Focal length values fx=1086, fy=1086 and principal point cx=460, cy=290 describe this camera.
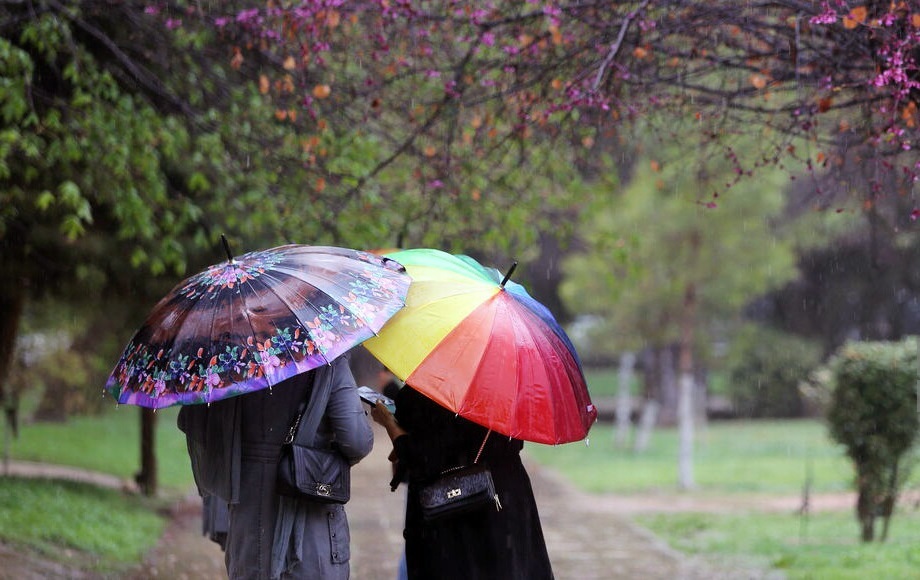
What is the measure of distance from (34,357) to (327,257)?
18.3m

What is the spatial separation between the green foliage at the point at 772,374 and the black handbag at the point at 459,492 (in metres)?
29.4

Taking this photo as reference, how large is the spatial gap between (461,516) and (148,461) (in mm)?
10629

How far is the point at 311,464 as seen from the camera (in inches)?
172

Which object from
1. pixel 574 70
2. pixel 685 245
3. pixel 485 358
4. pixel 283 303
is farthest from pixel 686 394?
pixel 283 303

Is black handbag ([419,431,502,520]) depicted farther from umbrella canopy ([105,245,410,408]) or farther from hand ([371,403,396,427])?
umbrella canopy ([105,245,410,408])

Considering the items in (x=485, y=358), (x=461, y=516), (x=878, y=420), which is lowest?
(x=878, y=420)

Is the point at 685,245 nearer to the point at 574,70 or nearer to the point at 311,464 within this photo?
the point at 574,70

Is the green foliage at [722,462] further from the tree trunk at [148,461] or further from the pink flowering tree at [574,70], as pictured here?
the pink flowering tree at [574,70]

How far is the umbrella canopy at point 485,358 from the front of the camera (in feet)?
14.3

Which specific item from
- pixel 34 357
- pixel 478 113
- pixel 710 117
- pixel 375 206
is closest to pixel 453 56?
pixel 478 113

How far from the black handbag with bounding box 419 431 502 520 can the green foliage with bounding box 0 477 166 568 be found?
18.9ft

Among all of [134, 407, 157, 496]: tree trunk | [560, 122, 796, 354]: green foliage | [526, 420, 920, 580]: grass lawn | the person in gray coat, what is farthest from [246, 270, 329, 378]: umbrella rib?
[560, 122, 796, 354]: green foliage

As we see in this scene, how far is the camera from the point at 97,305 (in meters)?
12.7

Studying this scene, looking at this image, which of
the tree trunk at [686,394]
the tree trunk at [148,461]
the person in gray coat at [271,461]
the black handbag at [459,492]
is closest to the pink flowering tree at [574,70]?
the black handbag at [459,492]
